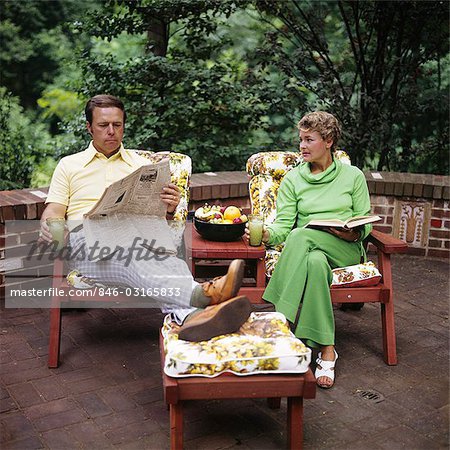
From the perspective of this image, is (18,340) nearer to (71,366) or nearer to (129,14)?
(71,366)

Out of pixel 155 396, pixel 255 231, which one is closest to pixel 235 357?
pixel 155 396

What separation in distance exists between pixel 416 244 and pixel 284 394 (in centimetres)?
299

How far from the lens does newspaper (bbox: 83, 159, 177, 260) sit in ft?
9.46

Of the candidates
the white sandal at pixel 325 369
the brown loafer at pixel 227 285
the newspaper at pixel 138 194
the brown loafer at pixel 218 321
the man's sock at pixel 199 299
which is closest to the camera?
the brown loafer at pixel 218 321

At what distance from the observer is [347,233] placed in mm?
3080

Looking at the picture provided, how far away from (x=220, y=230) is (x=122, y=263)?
511 millimetres

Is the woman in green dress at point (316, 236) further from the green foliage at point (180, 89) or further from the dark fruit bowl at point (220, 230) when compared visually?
the green foliage at point (180, 89)

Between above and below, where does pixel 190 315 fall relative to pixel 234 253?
below

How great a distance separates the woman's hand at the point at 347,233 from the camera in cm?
306

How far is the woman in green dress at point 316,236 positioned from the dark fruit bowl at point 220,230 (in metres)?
0.15

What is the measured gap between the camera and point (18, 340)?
326 cm

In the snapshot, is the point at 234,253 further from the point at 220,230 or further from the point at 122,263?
the point at 122,263

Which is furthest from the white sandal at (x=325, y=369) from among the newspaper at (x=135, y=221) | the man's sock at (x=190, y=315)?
the newspaper at (x=135, y=221)

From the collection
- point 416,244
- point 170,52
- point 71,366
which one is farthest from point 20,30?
point 71,366
